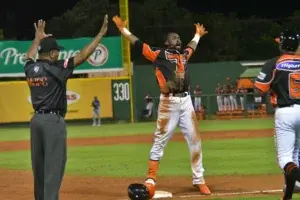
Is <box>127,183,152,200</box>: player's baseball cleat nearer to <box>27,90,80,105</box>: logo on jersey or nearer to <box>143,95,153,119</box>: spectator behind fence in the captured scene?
<box>143,95,153,119</box>: spectator behind fence

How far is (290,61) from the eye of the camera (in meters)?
7.50

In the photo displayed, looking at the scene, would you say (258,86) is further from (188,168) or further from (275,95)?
(188,168)

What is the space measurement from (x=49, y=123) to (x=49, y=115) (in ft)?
0.33

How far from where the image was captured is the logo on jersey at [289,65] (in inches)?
293

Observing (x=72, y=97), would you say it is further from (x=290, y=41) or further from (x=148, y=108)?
(x=290, y=41)

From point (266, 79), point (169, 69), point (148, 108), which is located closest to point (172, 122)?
point (169, 69)

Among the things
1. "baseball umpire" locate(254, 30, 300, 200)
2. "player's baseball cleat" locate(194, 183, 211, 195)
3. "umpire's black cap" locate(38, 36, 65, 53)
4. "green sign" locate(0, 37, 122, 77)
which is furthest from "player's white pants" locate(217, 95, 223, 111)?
"umpire's black cap" locate(38, 36, 65, 53)

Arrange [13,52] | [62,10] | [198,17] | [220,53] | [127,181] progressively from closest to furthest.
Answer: [127,181] < [13,52] < [220,53] < [198,17] < [62,10]

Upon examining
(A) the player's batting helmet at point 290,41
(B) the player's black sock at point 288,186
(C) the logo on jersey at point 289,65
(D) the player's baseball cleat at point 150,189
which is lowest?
(D) the player's baseball cleat at point 150,189

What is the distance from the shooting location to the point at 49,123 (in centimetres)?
702

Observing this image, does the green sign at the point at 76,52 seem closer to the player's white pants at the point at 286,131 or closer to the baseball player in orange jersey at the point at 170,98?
the baseball player in orange jersey at the point at 170,98

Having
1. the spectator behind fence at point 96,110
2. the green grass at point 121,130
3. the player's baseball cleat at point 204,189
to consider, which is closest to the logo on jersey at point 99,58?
the spectator behind fence at point 96,110

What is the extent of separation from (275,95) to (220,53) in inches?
1840

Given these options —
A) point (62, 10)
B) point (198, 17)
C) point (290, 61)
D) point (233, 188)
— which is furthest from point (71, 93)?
point (62, 10)
